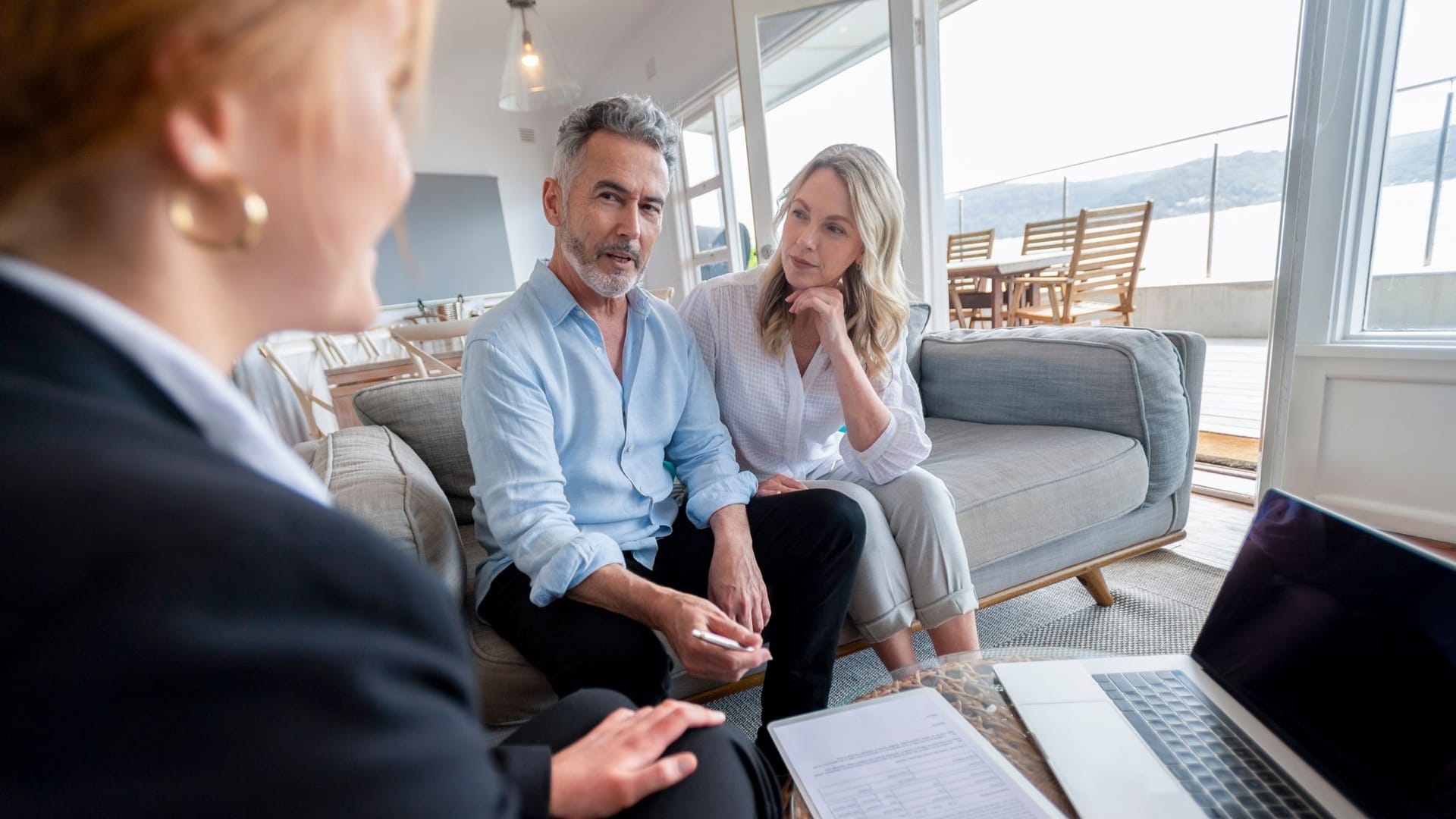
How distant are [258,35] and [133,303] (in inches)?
5.0

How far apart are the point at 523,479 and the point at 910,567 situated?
70 cm

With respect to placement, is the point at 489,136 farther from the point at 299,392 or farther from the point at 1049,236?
the point at 1049,236

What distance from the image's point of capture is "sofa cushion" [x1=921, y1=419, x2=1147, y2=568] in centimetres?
135

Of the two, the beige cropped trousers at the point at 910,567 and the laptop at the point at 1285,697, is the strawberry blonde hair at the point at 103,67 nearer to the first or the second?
the laptop at the point at 1285,697

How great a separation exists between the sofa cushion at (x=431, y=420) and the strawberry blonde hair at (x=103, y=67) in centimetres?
125

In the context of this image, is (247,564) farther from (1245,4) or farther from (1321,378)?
(1245,4)

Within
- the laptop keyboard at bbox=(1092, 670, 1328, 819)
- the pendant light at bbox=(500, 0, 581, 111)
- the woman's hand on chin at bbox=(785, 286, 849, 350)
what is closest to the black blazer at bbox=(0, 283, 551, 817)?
the laptop keyboard at bbox=(1092, 670, 1328, 819)

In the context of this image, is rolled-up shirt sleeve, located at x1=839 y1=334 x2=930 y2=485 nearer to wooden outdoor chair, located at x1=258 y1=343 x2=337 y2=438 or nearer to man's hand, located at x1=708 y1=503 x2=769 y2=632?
man's hand, located at x1=708 y1=503 x2=769 y2=632

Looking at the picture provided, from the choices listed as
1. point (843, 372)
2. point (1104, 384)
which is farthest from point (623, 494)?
point (1104, 384)

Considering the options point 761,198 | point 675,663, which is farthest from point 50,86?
point 761,198

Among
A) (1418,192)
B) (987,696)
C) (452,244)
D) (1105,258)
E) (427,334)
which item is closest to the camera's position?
(987,696)

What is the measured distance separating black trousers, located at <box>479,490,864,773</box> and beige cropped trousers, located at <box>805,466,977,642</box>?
76mm

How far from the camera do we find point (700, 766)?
61 centimetres

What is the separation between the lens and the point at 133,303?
0.28 metres
